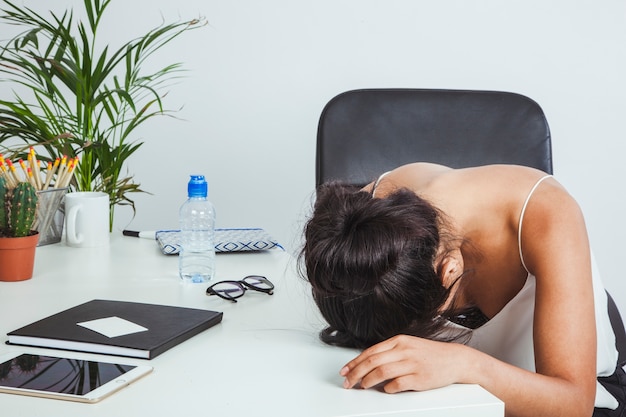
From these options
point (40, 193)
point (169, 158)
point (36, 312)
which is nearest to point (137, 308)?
point (36, 312)

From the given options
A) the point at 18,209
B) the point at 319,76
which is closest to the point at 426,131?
the point at 319,76

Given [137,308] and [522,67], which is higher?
[522,67]

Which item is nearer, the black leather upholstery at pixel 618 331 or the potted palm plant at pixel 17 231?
the potted palm plant at pixel 17 231

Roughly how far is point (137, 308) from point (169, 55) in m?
1.47

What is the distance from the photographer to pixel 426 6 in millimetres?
2547

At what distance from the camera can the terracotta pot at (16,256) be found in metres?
1.34

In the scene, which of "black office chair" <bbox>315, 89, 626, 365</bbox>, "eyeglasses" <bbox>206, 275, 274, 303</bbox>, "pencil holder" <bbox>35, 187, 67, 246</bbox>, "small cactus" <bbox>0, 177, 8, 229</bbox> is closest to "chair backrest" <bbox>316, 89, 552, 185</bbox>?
"black office chair" <bbox>315, 89, 626, 365</bbox>

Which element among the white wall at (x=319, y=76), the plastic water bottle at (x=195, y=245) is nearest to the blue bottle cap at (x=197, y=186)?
the plastic water bottle at (x=195, y=245)

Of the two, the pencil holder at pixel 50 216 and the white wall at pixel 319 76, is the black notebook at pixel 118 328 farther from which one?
the white wall at pixel 319 76

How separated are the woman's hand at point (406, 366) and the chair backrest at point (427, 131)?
2.77ft

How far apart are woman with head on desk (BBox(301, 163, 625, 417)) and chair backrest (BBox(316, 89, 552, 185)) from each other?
45cm

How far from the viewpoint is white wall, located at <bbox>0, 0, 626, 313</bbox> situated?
2475mm

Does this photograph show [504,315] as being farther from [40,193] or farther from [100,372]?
[40,193]

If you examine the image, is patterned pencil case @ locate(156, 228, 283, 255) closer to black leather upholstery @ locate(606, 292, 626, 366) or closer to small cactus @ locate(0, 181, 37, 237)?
small cactus @ locate(0, 181, 37, 237)
